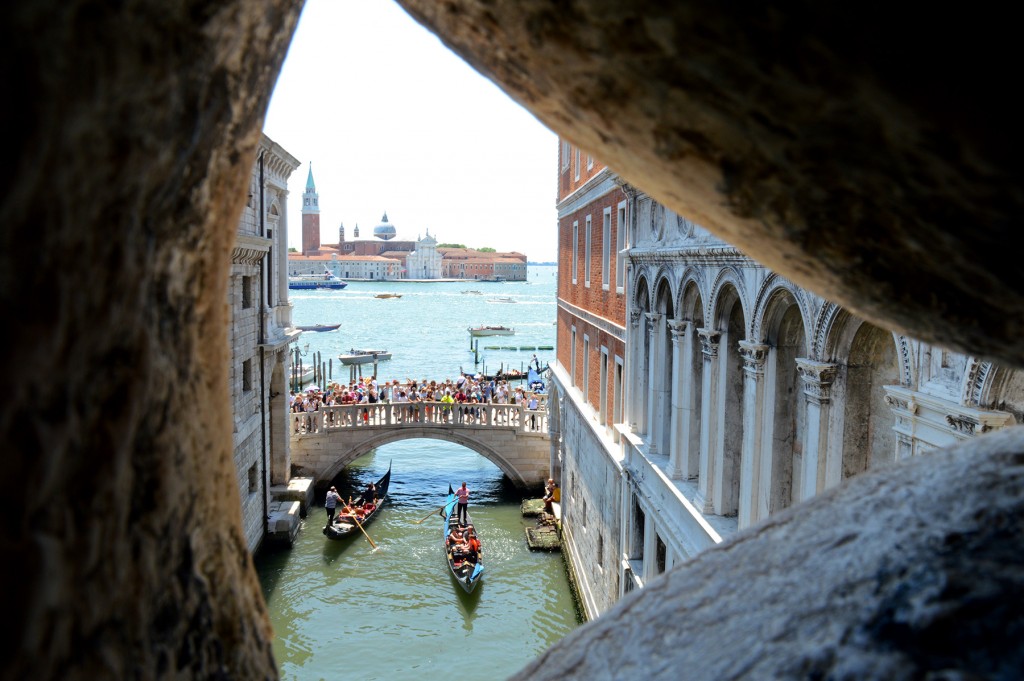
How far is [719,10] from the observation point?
1.55 meters

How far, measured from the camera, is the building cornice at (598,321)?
574 inches

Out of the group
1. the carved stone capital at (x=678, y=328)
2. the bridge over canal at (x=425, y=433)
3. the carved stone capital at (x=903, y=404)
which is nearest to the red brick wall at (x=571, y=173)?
the carved stone capital at (x=678, y=328)

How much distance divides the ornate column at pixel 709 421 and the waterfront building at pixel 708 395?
2 cm

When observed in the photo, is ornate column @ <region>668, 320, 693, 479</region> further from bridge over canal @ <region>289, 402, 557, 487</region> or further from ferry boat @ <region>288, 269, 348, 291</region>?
ferry boat @ <region>288, 269, 348, 291</region>

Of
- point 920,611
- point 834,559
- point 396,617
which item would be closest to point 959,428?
point 834,559

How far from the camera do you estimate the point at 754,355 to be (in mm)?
8664

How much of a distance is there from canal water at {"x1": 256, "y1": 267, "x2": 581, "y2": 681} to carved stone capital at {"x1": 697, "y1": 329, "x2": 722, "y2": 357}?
5.83 m

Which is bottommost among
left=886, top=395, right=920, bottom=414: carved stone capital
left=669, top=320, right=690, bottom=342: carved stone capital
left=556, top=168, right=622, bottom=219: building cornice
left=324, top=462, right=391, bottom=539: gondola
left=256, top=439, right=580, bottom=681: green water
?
left=256, top=439, right=580, bottom=681: green water

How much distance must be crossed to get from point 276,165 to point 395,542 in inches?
377

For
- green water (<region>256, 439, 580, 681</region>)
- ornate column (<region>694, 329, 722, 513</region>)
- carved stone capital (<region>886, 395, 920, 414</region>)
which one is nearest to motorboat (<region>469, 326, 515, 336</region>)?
green water (<region>256, 439, 580, 681</region>)

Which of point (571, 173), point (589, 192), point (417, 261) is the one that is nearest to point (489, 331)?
point (571, 173)

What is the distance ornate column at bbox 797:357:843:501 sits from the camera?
7.29 metres

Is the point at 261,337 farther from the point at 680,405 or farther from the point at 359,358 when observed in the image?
the point at 359,358

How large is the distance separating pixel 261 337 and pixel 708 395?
11892mm
